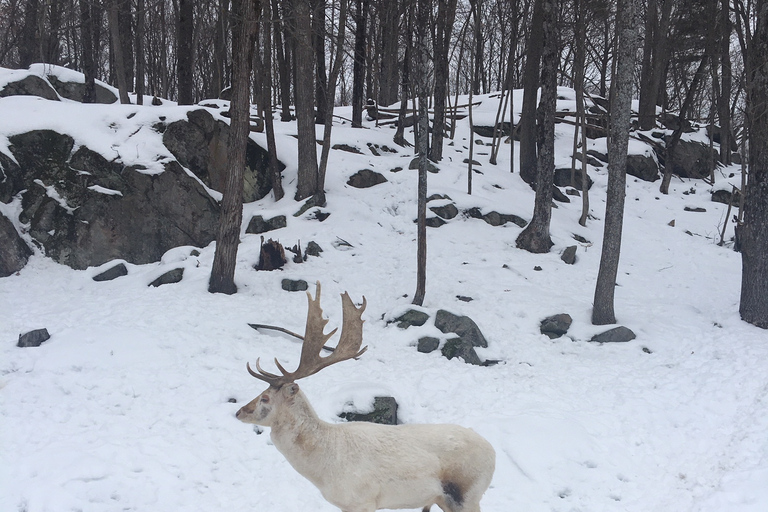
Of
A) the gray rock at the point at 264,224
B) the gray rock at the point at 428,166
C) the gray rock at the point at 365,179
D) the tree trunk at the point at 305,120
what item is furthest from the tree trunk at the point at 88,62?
the gray rock at the point at 428,166

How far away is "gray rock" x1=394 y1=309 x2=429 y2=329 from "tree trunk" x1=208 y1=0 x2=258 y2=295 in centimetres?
322

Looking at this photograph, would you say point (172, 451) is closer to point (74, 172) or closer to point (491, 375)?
point (491, 375)

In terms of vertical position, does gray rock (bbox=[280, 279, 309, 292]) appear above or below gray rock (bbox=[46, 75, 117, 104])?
below

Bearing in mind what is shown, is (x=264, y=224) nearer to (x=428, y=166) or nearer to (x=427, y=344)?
(x=428, y=166)

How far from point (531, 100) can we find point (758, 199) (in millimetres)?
8862

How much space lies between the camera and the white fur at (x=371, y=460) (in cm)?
402

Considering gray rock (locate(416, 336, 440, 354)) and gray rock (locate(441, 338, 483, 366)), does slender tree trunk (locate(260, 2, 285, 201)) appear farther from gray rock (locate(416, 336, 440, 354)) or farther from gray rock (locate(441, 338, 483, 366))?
gray rock (locate(441, 338, 483, 366))

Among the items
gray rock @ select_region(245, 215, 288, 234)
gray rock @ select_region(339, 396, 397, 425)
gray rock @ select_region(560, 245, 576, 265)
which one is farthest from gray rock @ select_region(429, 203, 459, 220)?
gray rock @ select_region(339, 396, 397, 425)

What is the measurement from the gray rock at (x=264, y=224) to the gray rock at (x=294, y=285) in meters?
2.78

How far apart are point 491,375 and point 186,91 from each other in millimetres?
13081

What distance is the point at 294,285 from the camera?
11.0 meters

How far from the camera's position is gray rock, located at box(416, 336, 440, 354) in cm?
919

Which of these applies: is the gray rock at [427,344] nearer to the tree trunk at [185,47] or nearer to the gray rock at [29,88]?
the tree trunk at [185,47]

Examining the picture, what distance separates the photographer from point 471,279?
39.1ft
